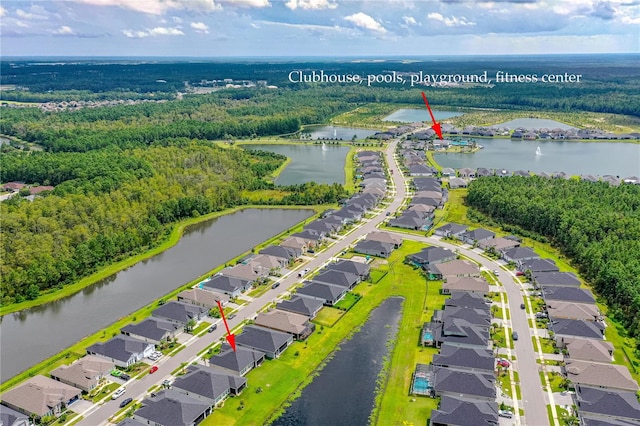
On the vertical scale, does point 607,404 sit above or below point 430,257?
below

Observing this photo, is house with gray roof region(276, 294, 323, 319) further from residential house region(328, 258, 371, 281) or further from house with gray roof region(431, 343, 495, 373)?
house with gray roof region(431, 343, 495, 373)

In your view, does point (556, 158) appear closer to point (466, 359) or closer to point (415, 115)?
point (415, 115)

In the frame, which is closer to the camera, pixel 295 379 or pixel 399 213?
pixel 295 379

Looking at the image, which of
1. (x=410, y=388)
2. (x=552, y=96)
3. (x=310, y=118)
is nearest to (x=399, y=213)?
(x=410, y=388)

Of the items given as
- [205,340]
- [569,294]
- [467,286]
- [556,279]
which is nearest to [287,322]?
[205,340]

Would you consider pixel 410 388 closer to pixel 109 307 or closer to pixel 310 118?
pixel 109 307

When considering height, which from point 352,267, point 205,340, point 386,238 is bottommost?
point 205,340
